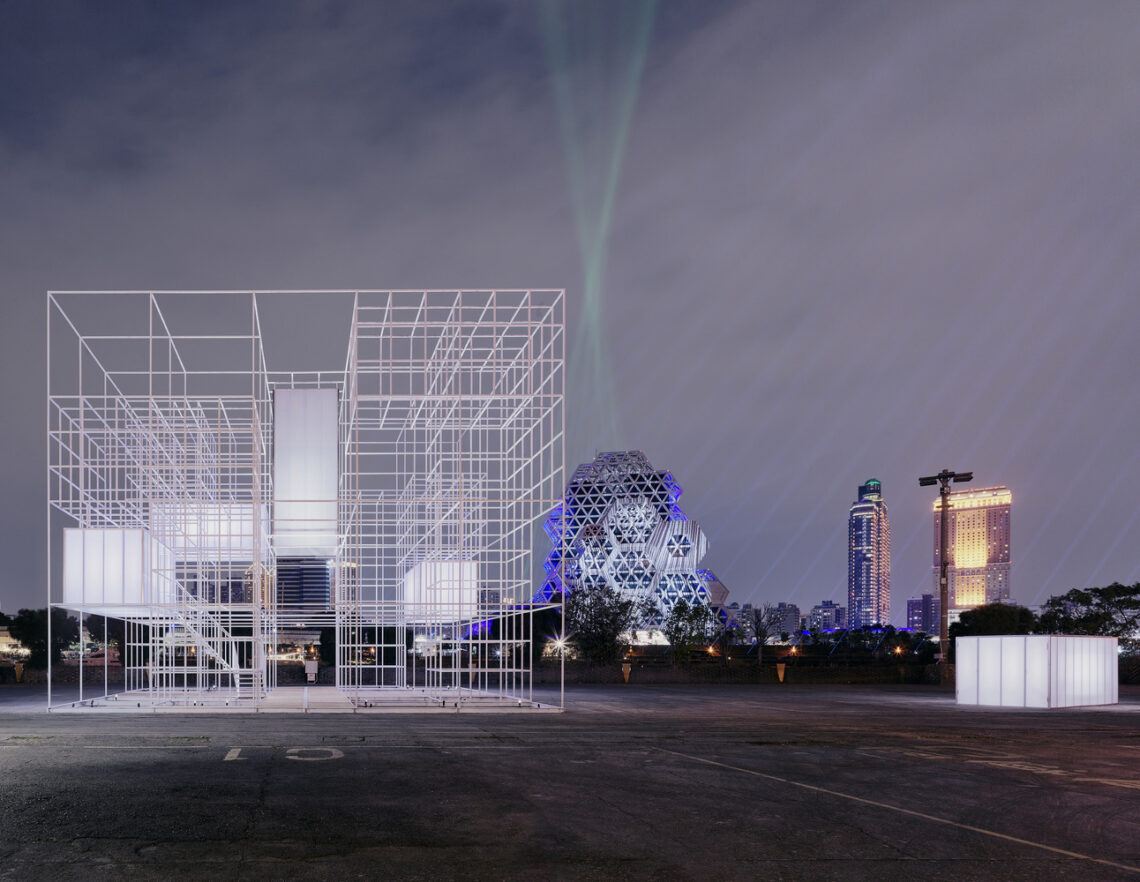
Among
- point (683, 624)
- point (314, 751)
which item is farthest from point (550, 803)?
point (683, 624)

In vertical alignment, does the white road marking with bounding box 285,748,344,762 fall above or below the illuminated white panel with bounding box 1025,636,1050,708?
above

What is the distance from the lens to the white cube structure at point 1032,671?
108ft

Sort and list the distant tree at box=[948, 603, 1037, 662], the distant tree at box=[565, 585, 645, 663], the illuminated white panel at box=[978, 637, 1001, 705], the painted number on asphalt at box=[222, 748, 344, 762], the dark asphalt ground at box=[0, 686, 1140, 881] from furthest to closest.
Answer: the distant tree at box=[948, 603, 1037, 662]
the distant tree at box=[565, 585, 645, 663]
the illuminated white panel at box=[978, 637, 1001, 705]
the painted number on asphalt at box=[222, 748, 344, 762]
the dark asphalt ground at box=[0, 686, 1140, 881]

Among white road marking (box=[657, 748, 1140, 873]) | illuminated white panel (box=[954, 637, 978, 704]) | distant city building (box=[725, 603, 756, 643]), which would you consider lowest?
distant city building (box=[725, 603, 756, 643])

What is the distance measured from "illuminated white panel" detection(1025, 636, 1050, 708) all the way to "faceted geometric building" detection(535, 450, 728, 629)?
9453 cm

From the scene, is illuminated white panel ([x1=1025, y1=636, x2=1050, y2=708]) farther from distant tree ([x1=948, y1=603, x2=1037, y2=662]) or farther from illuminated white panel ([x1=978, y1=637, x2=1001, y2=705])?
distant tree ([x1=948, y1=603, x2=1037, y2=662])

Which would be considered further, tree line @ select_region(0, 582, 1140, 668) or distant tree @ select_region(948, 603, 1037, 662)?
distant tree @ select_region(948, 603, 1037, 662)

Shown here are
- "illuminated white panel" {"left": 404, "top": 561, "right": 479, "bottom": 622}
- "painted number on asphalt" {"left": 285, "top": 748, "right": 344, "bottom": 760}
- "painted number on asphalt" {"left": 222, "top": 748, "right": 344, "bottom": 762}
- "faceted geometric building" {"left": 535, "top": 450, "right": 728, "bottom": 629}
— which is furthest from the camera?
"faceted geometric building" {"left": 535, "top": 450, "right": 728, "bottom": 629}

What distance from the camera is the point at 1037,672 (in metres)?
32.9

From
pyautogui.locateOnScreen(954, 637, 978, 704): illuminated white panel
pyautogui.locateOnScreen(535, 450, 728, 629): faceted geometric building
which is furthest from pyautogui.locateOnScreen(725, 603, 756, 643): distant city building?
pyautogui.locateOnScreen(954, 637, 978, 704): illuminated white panel

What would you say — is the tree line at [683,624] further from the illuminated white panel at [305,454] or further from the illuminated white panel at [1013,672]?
the illuminated white panel at [305,454]

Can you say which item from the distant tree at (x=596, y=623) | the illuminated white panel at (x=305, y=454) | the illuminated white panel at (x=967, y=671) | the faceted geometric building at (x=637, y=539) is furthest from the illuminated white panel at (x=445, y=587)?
the faceted geometric building at (x=637, y=539)

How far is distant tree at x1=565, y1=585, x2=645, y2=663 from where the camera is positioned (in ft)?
184

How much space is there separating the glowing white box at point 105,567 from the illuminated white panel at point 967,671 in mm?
24245
